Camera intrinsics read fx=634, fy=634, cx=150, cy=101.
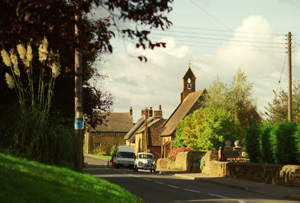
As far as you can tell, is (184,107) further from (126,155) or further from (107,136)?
(107,136)

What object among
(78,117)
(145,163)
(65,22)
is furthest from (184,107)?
(65,22)

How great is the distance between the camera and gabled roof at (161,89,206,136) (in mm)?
85938

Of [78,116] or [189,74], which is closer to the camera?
[78,116]

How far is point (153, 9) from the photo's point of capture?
305 inches

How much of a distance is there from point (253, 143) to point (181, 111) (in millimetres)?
55270

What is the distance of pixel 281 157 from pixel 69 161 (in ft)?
44.7

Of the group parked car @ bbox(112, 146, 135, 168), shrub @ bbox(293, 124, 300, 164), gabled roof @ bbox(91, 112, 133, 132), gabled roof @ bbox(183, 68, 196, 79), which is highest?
gabled roof @ bbox(183, 68, 196, 79)

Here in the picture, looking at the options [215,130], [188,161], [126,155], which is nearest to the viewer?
[188,161]

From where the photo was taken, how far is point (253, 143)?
114 ft

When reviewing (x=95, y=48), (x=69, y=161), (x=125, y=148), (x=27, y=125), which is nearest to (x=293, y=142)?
(x=69, y=161)

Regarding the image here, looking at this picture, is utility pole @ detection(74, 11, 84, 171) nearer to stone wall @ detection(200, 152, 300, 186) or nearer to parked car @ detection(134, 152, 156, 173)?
stone wall @ detection(200, 152, 300, 186)

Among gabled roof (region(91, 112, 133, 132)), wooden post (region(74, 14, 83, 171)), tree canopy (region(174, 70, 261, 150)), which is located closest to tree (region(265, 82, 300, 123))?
tree canopy (region(174, 70, 261, 150))

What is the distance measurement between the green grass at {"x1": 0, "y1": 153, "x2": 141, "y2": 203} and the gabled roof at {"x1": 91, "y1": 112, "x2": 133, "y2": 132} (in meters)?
127

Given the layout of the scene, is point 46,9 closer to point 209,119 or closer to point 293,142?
point 293,142
